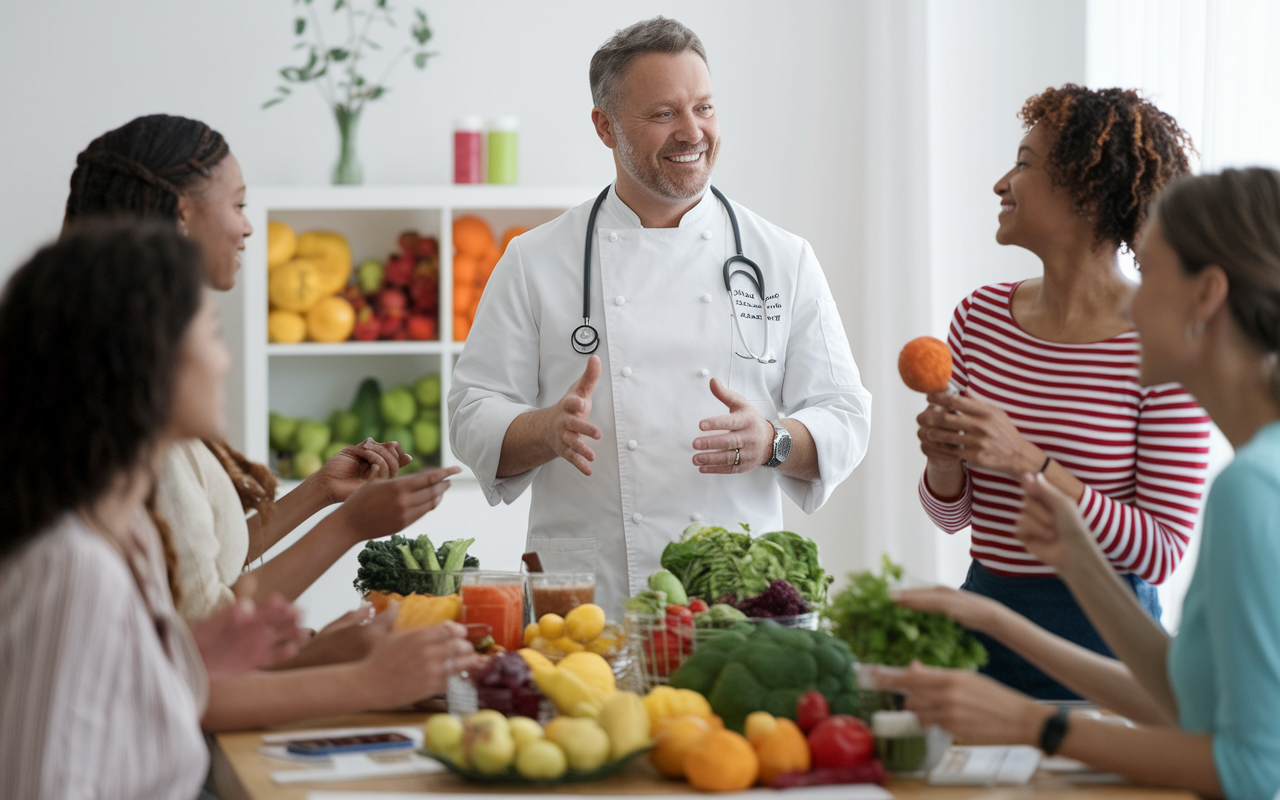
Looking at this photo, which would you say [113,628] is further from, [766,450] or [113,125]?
[113,125]

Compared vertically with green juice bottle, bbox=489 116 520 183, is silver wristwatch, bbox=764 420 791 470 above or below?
below

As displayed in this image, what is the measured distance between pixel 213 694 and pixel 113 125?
127 inches

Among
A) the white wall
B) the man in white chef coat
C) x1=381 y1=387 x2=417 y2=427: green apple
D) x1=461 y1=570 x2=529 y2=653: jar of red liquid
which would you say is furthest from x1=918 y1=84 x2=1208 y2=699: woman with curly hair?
x1=381 y1=387 x2=417 y2=427: green apple

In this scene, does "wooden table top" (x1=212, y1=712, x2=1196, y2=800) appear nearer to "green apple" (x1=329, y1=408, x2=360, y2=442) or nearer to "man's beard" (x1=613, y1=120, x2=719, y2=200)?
"man's beard" (x1=613, y1=120, x2=719, y2=200)

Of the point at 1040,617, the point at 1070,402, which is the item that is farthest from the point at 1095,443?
the point at 1040,617

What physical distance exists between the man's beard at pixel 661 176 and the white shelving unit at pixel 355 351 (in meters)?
1.33

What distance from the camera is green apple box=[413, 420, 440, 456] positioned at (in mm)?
4117

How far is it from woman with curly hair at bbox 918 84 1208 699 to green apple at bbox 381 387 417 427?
2.31m

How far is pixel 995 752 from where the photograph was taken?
1467 millimetres

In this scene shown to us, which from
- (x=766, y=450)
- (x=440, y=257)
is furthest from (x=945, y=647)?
(x=440, y=257)

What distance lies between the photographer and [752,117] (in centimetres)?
460

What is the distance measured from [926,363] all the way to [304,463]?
2631mm

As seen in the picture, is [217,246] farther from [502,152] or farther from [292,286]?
[502,152]

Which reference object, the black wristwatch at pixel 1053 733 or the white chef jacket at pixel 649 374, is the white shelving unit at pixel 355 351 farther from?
the black wristwatch at pixel 1053 733
